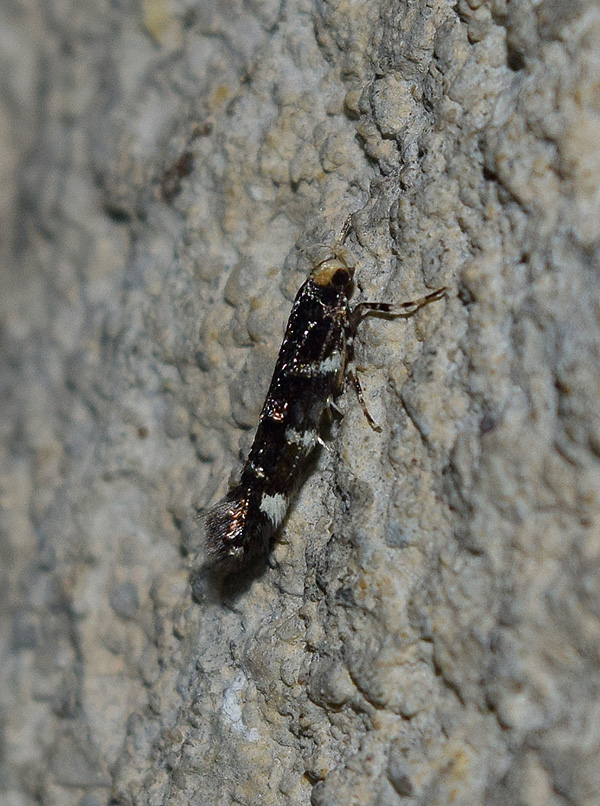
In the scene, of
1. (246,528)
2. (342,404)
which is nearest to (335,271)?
(342,404)

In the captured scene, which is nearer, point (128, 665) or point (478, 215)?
point (478, 215)

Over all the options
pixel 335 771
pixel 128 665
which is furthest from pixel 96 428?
pixel 335 771

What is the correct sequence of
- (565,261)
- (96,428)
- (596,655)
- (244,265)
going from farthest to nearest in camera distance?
(96,428) < (244,265) < (565,261) < (596,655)

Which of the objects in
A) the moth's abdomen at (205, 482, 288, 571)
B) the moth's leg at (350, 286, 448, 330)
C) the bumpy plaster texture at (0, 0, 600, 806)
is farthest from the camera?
the moth's abdomen at (205, 482, 288, 571)

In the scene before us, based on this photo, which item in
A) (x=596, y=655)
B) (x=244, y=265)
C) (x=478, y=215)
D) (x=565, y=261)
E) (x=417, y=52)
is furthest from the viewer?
(x=244, y=265)

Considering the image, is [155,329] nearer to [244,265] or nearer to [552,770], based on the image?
[244,265]

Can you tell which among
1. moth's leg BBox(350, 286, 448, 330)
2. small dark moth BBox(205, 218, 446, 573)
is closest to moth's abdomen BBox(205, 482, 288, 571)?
small dark moth BBox(205, 218, 446, 573)

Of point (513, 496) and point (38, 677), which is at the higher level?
point (513, 496)

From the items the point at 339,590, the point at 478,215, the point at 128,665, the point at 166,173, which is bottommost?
the point at 128,665

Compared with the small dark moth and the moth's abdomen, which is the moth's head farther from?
the moth's abdomen

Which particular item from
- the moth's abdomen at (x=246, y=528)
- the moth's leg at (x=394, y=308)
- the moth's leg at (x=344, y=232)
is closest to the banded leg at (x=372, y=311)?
the moth's leg at (x=394, y=308)
